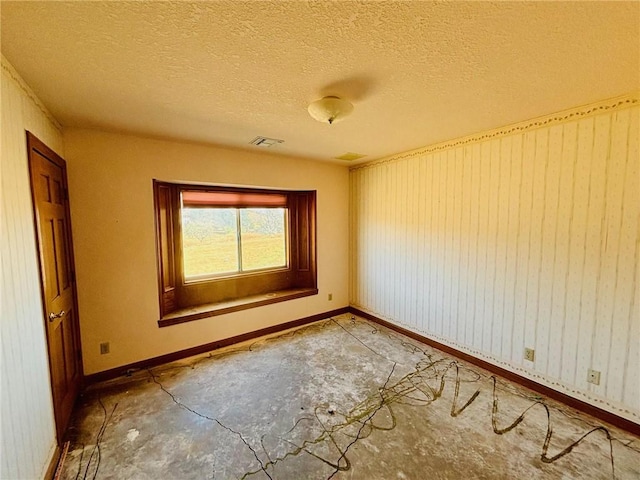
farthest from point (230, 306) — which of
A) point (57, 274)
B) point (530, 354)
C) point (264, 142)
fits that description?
point (530, 354)

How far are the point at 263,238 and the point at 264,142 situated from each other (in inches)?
59.9

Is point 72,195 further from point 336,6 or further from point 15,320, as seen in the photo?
point 336,6

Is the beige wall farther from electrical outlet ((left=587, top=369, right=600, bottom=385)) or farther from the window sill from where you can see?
electrical outlet ((left=587, top=369, right=600, bottom=385))

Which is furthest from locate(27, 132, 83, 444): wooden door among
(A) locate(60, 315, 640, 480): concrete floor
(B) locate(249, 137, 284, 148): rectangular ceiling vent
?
(B) locate(249, 137, 284, 148): rectangular ceiling vent

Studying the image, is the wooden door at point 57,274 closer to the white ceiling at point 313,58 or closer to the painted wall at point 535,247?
the white ceiling at point 313,58

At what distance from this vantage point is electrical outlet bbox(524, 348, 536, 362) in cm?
240

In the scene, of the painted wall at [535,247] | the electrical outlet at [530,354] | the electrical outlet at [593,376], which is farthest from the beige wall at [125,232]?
the electrical outlet at [593,376]

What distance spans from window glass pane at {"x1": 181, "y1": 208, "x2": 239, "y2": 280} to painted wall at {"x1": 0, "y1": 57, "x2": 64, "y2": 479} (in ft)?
5.52

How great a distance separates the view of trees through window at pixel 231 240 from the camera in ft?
11.1

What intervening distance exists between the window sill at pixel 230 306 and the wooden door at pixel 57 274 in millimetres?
748

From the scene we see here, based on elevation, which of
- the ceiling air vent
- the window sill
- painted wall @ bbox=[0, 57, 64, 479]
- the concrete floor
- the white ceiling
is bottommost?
the concrete floor

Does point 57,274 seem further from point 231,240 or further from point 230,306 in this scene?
point 231,240

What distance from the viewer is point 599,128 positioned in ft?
6.54

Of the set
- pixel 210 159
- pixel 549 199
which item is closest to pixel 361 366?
pixel 549 199
